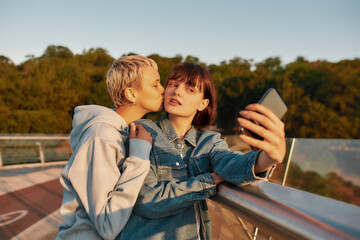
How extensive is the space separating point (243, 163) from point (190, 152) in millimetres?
530

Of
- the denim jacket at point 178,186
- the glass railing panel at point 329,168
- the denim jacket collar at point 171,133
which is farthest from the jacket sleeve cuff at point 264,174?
the glass railing panel at point 329,168

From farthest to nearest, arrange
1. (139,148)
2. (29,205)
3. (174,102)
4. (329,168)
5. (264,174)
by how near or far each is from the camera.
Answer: (329,168)
(29,205)
(174,102)
(139,148)
(264,174)

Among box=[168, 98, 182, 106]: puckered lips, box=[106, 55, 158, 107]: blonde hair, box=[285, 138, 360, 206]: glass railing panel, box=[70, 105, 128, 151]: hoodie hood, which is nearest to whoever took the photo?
box=[70, 105, 128, 151]: hoodie hood

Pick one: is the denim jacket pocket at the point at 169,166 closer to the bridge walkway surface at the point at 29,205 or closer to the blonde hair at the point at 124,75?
the blonde hair at the point at 124,75

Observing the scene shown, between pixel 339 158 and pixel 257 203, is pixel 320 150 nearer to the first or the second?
pixel 339 158

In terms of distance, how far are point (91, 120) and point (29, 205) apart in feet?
12.5

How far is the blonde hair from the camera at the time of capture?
1.85 meters

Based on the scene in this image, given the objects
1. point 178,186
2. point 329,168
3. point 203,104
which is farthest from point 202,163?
point 329,168

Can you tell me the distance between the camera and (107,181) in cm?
118

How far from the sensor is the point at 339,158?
6066mm

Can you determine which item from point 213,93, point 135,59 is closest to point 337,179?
point 213,93

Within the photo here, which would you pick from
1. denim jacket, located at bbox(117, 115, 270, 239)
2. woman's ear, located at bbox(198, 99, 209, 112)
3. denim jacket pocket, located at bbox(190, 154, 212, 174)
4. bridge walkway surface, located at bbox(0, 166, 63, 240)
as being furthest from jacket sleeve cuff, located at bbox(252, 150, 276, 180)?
bridge walkway surface, located at bbox(0, 166, 63, 240)

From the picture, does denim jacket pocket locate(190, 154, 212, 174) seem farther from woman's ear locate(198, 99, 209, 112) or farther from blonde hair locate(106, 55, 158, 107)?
blonde hair locate(106, 55, 158, 107)

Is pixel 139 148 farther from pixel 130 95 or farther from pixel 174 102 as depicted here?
pixel 130 95
